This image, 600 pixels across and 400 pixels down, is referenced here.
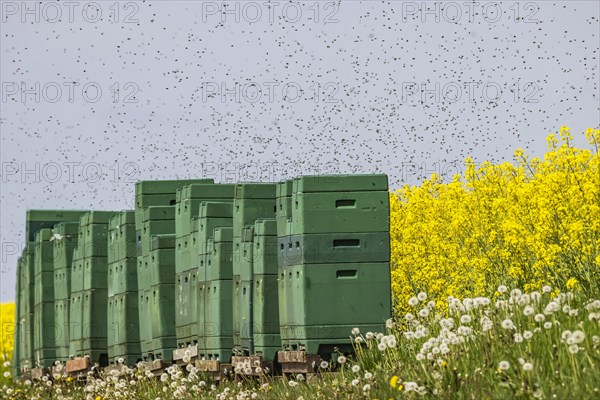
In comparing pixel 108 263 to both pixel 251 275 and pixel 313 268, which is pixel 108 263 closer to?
pixel 251 275

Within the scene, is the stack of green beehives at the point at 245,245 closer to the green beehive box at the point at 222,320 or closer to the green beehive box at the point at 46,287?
the green beehive box at the point at 222,320

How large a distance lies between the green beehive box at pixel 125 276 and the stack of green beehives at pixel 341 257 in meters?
8.29

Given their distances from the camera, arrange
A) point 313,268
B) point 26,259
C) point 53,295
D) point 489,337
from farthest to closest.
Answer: point 26,259 → point 53,295 → point 313,268 → point 489,337

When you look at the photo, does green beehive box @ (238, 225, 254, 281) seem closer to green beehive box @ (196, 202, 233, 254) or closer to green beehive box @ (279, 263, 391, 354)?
green beehive box @ (196, 202, 233, 254)

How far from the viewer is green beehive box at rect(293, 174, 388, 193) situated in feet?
55.5

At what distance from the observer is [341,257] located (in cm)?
1691

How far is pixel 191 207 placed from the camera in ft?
69.7

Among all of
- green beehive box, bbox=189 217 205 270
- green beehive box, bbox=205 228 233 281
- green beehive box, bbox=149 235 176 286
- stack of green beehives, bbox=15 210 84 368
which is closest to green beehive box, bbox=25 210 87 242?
stack of green beehives, bbox=15 210 84 368

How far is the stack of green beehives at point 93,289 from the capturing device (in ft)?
87.2

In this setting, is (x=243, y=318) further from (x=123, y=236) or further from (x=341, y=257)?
(x=123, y=236)

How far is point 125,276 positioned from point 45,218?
8035 millimetres

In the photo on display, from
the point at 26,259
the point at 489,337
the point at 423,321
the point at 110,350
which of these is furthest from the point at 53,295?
the point at 489,337

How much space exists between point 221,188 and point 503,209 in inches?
184

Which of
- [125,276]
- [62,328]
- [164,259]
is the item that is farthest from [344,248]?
[62,328]
